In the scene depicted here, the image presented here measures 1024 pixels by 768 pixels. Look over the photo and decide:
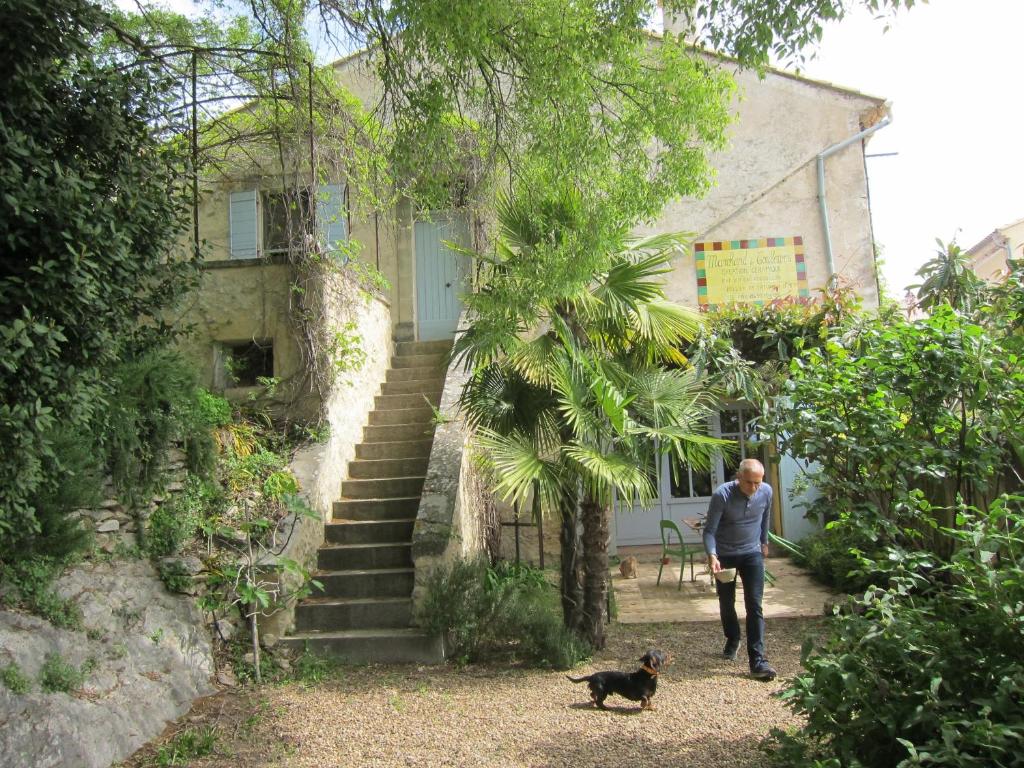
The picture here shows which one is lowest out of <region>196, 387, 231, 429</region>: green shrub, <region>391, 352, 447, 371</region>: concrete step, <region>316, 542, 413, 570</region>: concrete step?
<region>316, 542, 413, 570</region>: concrete step

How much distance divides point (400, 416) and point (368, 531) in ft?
6.87

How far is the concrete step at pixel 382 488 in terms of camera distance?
8.24 meters

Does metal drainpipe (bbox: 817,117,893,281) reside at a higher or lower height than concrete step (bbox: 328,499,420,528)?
higher

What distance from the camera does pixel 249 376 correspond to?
361 inches

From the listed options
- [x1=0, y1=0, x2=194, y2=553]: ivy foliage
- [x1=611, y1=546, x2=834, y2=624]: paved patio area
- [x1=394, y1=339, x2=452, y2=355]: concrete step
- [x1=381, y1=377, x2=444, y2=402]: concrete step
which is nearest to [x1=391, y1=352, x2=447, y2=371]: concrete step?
[x1=394, y1=339, x2=452, y2=355]: concrete step

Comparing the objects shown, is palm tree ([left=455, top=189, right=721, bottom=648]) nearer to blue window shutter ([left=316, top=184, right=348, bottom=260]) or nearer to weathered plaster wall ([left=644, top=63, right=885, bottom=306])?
blue window shutter ([left=316, top=184, right=348, bottom=260])

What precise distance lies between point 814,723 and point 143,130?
5.25 meters

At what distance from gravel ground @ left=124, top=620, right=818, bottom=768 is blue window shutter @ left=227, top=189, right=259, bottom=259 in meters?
7.43

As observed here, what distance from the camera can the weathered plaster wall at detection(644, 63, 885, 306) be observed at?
11844mm

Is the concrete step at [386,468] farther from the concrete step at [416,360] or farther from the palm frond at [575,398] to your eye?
the palm frond at [575,398]

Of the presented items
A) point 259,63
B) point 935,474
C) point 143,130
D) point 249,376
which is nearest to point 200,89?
point 259,63

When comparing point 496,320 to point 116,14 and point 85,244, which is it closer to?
point 85,244

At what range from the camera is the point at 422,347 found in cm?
1102

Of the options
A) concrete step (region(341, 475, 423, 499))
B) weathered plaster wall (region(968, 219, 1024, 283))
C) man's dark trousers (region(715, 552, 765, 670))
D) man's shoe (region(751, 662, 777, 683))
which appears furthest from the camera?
weathered plaster wall (region(968, 219, 1024, 283))
